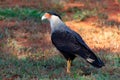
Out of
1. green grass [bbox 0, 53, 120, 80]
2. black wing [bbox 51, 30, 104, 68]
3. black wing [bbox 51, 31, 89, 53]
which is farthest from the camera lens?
black wing [bbox 51, 31, 89, 53]

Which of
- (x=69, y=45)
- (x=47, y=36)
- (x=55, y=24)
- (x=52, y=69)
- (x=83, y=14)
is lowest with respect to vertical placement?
(x=83, y=14)

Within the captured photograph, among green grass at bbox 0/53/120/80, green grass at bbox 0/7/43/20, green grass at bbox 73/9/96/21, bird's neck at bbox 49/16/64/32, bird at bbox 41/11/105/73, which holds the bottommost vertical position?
green grass at bbox 73/9/96/21

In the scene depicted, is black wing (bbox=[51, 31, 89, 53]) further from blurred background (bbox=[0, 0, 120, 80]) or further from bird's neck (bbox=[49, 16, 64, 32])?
blurred background (bbox=[0, 0, 120, 80])

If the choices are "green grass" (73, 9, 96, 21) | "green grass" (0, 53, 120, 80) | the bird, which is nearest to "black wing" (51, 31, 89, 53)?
the bird

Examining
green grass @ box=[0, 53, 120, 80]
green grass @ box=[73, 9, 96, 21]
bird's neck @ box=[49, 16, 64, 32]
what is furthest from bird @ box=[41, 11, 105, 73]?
green grass @ box=[73, 9, 96, 21]

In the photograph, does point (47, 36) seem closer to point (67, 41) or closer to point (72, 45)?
point (67, 41)

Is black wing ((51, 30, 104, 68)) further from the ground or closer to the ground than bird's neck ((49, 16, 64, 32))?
closer to the ground

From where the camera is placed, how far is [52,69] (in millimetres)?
9570

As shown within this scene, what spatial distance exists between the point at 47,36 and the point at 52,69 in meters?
2.49

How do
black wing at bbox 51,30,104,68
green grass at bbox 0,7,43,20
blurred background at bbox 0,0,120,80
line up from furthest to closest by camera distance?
green grass at bbox 0,7,43,20, blurred background at bbox 0,0,120,80, black wing at bbox 51,30,104,68

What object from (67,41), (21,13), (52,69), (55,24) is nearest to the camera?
(67,41)

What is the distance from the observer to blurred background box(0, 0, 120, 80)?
9297 millimetres

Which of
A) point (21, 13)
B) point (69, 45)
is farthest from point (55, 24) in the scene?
point (21, 13)

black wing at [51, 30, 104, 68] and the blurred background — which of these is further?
the blurred background
